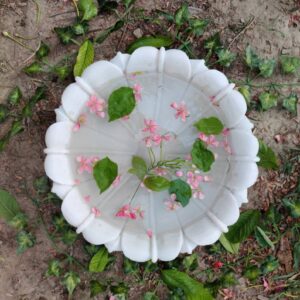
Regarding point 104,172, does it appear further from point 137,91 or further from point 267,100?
point 267,100

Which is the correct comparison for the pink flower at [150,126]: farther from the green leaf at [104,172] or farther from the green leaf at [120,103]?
the green leaf at [104,172]

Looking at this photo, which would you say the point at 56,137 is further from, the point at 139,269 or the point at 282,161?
the point at 282,161

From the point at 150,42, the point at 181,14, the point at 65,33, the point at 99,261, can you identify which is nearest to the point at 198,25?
the point at 181,14

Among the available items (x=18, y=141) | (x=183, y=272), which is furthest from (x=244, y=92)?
(x=18, y=141)

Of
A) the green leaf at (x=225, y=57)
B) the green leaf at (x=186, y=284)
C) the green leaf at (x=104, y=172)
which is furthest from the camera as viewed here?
the green leaf at (x=225, y=57)

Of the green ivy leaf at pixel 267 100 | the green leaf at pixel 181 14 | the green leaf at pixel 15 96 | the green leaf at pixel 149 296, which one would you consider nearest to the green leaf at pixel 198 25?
the green leaf at pixel 181 14

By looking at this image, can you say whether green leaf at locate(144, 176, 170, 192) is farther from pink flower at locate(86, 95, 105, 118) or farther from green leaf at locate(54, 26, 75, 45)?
green leaf at locate(54, 26, 75, 45)

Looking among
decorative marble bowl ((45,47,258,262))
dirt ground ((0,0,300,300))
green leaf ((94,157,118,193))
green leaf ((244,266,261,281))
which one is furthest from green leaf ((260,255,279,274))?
green leaf ((94,157,118,193))
